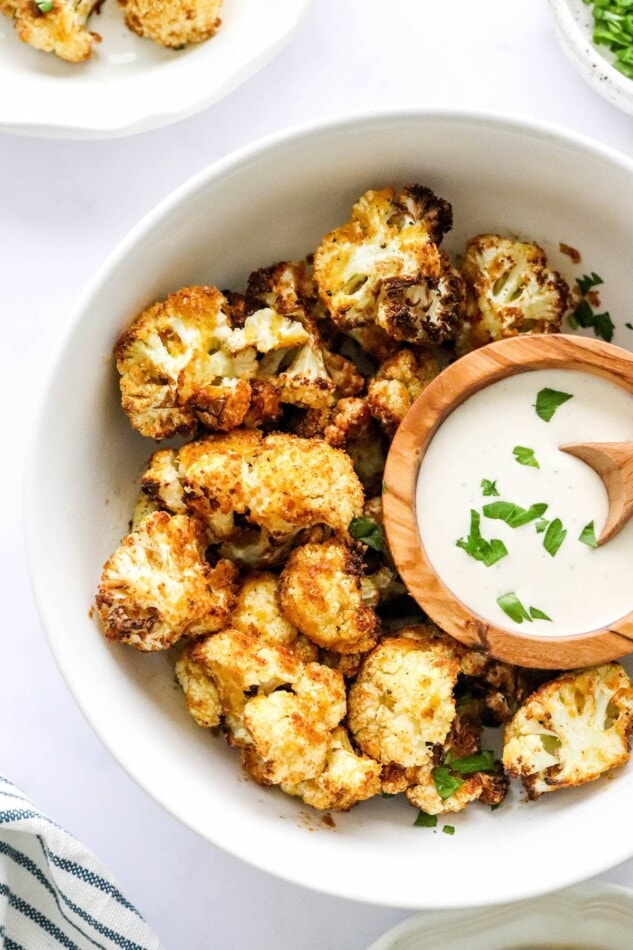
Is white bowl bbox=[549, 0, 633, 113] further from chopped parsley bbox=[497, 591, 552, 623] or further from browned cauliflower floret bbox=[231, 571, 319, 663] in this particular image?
browned cauliflower floret bbox=[231, 571, 319, 663]

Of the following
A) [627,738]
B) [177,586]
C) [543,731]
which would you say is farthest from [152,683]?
[627,738]

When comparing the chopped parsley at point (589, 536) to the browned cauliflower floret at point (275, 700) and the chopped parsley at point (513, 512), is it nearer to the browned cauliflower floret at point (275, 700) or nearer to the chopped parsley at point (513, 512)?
the chopped parsley at point (513, 512)

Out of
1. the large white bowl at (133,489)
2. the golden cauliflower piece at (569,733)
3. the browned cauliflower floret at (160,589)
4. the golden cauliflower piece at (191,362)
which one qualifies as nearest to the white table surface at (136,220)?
the large white bowl at (133,489)

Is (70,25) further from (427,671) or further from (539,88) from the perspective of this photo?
(427,671)

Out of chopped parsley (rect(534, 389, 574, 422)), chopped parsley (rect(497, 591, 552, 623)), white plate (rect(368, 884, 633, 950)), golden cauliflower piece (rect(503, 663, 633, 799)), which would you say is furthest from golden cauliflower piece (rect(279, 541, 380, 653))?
white plate (rect(368, 884, 633, 950))

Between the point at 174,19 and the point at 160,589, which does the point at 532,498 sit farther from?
the point at 174,19

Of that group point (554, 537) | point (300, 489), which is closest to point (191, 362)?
point (300, 489)
